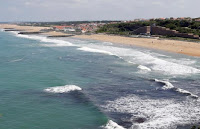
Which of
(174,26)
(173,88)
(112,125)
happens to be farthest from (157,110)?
(174,26)

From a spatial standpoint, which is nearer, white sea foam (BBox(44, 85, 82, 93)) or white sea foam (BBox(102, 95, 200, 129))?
white sea foam (BBox(102, 95, 200, 129))

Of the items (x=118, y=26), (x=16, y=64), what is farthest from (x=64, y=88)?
(x=118, y=26)

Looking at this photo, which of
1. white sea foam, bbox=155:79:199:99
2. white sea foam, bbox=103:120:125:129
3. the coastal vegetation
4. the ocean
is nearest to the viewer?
white sea foam, bbox=103:120:125:129

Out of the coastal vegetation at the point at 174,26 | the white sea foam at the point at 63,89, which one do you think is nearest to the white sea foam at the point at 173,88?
the white sea foam at the point at 63,89

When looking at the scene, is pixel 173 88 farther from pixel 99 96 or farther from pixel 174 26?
pixel 174 26

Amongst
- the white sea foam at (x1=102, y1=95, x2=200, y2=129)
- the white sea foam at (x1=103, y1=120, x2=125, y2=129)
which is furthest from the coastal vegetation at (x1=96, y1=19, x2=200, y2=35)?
the white sea foam at (x1=103, y1=120, x2=125, y2=129)

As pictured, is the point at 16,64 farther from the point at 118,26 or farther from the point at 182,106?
the point at 118,26

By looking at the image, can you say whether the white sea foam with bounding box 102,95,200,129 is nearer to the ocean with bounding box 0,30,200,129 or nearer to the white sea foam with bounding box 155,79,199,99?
the ocean with bounding box 0,30,200,129

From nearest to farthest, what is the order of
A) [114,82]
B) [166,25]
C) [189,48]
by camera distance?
[114,82] → [189,48] → [166,25]
